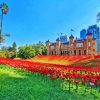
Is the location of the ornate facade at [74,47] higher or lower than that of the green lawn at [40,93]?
higher

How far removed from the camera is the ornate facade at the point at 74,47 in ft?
280

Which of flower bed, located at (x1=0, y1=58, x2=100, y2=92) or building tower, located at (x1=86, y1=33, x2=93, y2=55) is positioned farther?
building tower, located at (x1=86, y1=33, x2=93, y2=55)

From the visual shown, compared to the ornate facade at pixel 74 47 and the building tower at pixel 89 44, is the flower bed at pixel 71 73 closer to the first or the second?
the building tower at pixel 89 44

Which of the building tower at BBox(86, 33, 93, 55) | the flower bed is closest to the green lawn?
the flower bed

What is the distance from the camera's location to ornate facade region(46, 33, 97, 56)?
280ft

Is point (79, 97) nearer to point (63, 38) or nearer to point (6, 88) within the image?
point (6, 88)

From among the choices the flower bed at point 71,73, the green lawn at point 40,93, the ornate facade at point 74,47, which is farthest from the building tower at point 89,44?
the green lawn at point 40,93

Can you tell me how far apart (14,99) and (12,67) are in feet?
40.9

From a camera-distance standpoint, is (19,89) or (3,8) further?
(3,8)

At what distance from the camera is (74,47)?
295 feet

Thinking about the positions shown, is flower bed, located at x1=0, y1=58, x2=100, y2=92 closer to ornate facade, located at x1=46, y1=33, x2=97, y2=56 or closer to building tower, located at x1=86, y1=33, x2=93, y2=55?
building tower, located at x1=86, y1=33, x2=93, y2=55

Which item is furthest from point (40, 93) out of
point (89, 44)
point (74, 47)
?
point (74, 47)

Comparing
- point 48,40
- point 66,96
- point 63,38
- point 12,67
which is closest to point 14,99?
point 66,96

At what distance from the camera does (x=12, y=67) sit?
22.9 metres
